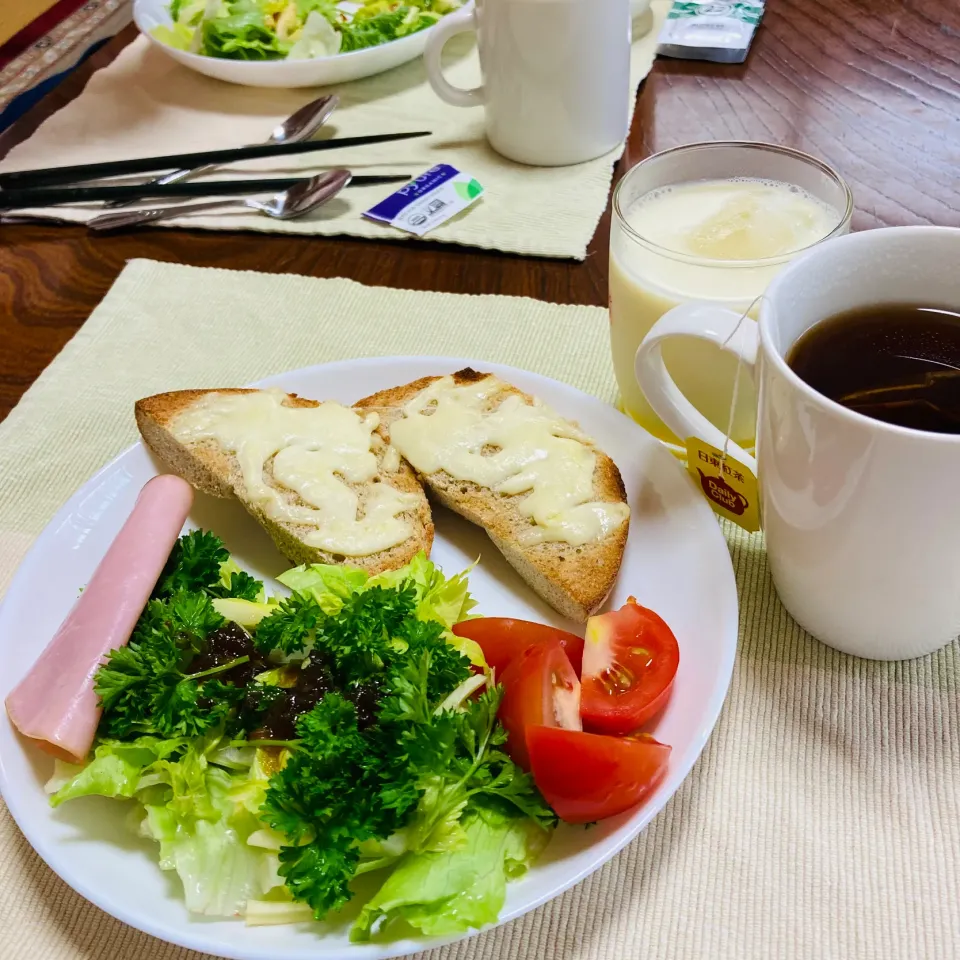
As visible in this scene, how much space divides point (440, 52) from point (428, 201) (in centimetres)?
40

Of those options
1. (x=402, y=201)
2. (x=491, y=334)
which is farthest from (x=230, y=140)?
(x=491, y=334)

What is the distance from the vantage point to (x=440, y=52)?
221 cm

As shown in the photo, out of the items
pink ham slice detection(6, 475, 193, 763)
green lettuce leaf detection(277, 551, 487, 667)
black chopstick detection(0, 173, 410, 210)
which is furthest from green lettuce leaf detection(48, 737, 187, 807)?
black chopstick detection(0, 173, 410, 210)

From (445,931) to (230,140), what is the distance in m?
2.15

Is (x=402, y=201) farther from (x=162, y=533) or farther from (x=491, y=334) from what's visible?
(x=162, y=533)

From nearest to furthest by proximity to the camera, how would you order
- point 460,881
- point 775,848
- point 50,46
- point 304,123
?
point 460,881 → point 775,848 → point 304,123 → point 50,46

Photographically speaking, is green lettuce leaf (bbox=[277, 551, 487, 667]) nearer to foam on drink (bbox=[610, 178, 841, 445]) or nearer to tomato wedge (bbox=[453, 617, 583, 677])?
tomato wedge (bbox=[453, 617, 583, 677])

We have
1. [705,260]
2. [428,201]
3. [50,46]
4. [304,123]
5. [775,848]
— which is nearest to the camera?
[775,848]

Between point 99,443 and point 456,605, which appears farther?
point 99,443

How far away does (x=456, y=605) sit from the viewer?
1.22 m

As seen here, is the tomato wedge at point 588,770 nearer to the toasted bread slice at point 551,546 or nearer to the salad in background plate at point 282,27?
the toasted bread slice at point 551,546

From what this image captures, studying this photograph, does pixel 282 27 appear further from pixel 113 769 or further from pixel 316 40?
pixel 113 769

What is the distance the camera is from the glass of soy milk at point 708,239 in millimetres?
1291

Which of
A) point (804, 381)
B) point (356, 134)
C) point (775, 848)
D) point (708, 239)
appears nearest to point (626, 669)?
point (775, 848)
